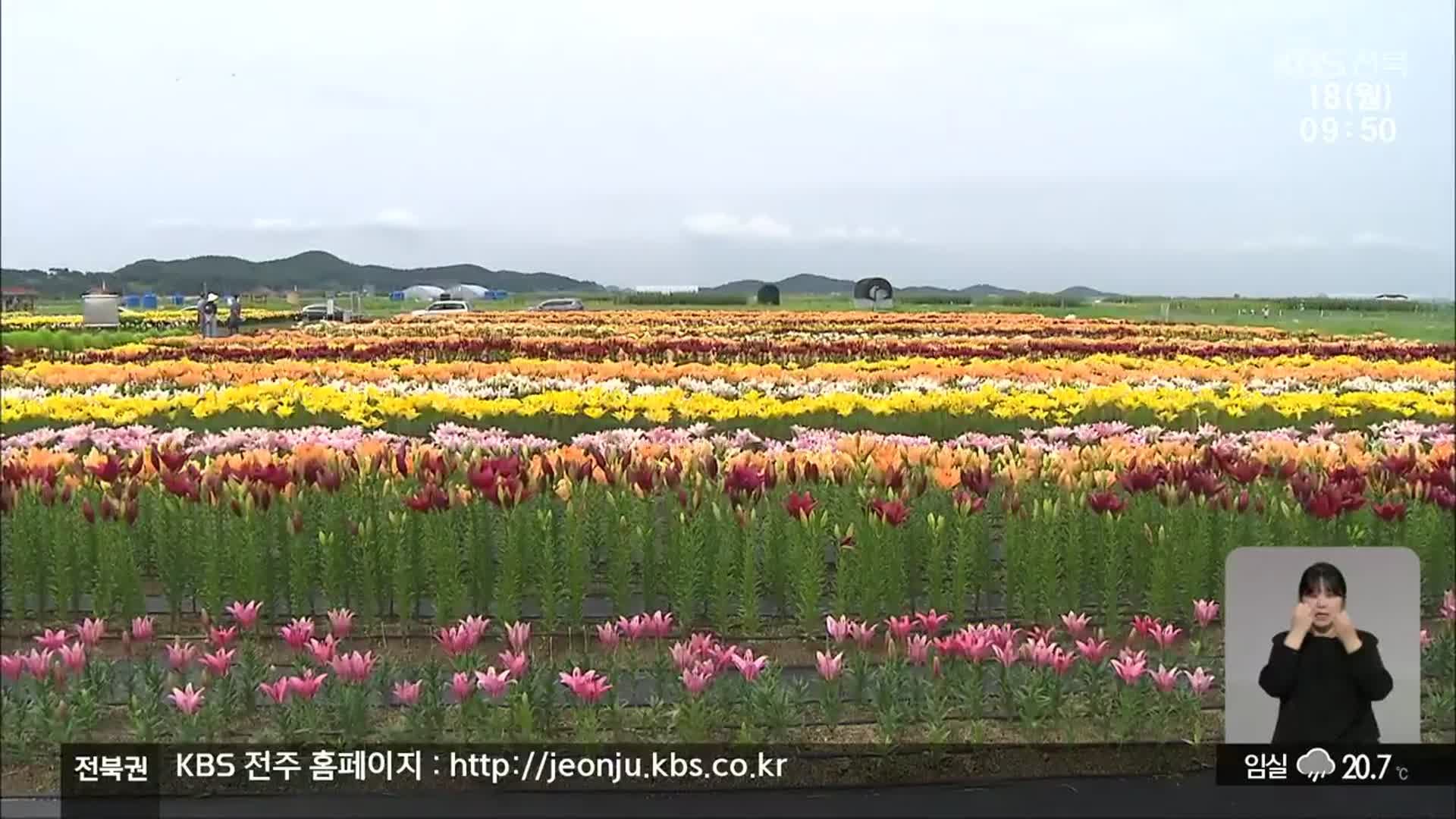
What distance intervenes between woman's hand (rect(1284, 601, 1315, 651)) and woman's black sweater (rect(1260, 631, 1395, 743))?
2 cm

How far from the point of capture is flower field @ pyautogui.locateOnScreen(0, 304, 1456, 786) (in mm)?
3402

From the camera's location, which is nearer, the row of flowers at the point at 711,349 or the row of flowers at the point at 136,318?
the row of flowers at the point at 136,318

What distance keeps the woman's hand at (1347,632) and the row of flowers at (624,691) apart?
0.43m

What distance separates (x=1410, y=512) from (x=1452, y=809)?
2005 millimetres

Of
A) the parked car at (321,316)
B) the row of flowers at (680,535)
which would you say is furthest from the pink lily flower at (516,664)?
the parked car at (321,316)

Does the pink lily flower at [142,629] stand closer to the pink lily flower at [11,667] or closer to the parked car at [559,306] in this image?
the pink lily flower at [11,667]

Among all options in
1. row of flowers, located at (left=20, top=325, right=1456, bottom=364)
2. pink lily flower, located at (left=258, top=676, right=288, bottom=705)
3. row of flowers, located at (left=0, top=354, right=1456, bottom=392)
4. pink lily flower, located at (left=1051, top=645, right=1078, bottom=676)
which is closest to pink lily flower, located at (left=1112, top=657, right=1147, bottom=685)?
pink lily flower, located at (left=1051, top=645, right=1078, bottom=676)

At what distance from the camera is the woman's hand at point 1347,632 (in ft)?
10.5

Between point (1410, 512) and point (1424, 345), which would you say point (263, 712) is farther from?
point (1424, 345)

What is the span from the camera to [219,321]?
683 inches

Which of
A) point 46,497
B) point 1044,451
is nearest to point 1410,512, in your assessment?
point 1044,451

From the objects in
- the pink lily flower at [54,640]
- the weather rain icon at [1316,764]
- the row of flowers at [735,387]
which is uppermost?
the row of flowers at [735,387]

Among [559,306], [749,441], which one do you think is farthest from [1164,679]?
[559,306]

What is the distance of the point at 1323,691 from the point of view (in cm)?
315
